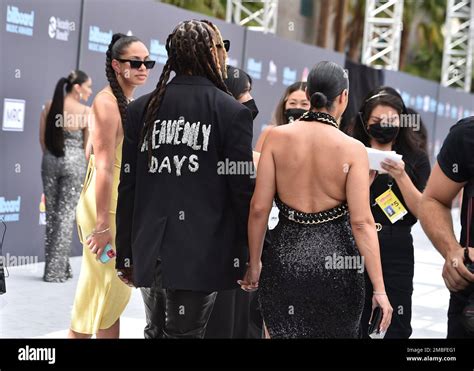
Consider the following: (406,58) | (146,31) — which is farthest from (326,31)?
(146,31)

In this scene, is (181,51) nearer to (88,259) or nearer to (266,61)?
(88,259)

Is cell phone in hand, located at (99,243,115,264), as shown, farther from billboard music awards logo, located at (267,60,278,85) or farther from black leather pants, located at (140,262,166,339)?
billboard music awards logo, located at (267,60,278,85)

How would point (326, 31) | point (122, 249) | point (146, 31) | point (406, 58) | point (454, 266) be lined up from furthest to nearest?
1. point (406, 58)
2. point (326, 31)
3. point (146, 31)
4. point (122, 249)
5. point (454, 266)

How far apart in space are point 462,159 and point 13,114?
655cm

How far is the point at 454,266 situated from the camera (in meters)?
3.76

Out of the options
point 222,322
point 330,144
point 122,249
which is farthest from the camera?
point 222,322

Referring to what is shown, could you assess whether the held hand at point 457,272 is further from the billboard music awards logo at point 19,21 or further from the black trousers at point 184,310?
the billboard music awards logo at point 19,21

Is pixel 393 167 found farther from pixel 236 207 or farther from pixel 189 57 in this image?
pixel 189 57

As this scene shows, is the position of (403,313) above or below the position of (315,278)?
below

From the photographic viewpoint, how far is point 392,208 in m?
5.41

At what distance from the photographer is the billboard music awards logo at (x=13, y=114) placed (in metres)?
9.45

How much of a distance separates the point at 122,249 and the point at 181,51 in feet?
3.12

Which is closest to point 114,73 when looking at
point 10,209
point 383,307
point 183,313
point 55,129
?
point 183,313

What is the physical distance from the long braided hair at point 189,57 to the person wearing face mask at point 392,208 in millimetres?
1391
